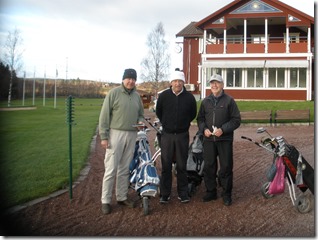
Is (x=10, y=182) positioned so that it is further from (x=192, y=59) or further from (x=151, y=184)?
(x=192, y=59)

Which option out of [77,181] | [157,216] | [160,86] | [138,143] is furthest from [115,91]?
[160,86]

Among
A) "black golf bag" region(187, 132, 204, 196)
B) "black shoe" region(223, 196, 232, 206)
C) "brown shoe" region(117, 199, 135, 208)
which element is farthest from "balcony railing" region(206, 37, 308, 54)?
"brown shoe" region(117, 199, 135, 208)

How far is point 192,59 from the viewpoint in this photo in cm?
3050

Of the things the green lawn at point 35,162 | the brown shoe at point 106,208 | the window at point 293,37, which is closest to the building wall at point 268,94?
the window at point 293,37

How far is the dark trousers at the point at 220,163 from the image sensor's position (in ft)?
17.9

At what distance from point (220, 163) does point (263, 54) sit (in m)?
21.9

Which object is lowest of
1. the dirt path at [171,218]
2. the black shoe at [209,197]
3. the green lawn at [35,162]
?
the dirt path at [171,218]

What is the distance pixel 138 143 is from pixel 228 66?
21284mm

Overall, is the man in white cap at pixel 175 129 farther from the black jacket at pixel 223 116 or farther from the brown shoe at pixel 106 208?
the brown shoe at pixel 106 208

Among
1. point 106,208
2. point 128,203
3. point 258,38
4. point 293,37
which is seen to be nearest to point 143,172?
point 128,203

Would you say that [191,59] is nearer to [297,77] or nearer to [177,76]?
[297,77]

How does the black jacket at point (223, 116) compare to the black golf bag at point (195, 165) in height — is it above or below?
above

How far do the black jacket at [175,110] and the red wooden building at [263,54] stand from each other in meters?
19.1

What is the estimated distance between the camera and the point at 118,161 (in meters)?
5.29
